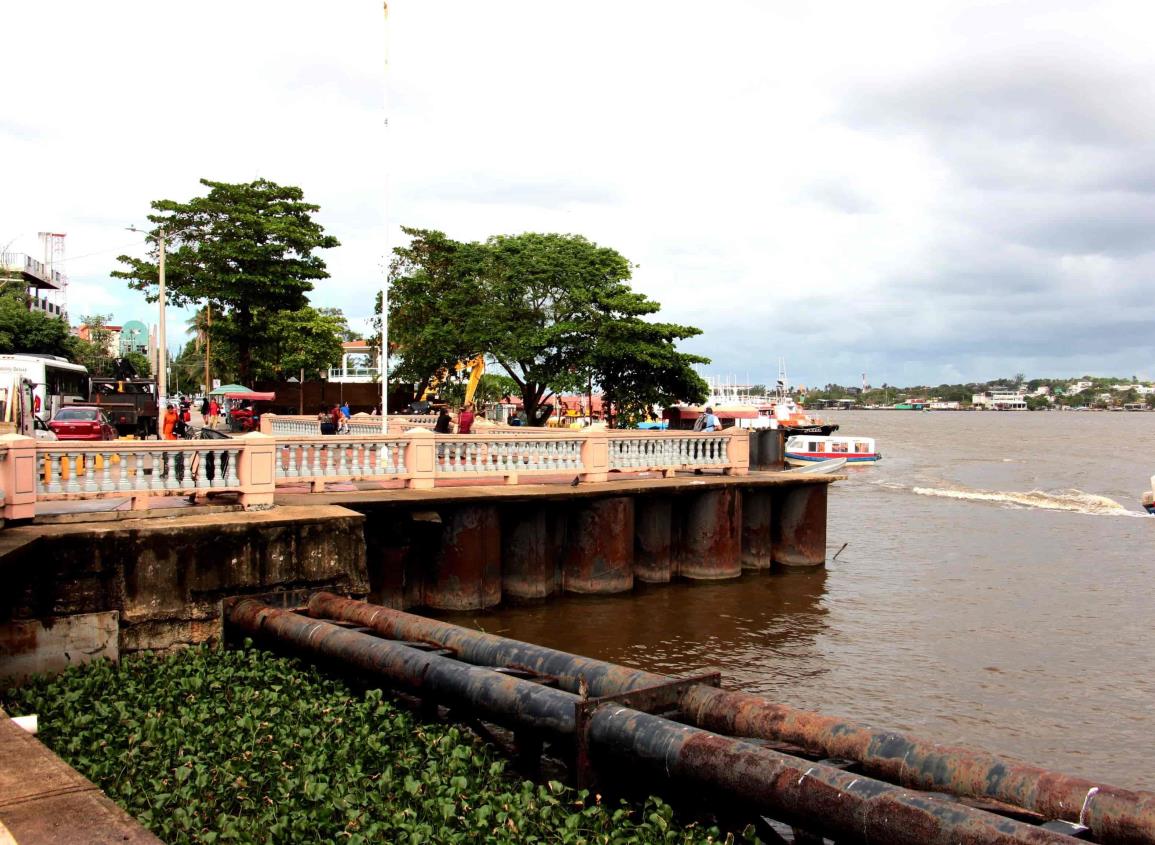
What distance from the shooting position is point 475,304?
37.2 m

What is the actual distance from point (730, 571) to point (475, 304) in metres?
20.9

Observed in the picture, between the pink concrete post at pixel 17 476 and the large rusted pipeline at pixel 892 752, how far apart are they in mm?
5558

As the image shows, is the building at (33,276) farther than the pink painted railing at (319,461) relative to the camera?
Yes

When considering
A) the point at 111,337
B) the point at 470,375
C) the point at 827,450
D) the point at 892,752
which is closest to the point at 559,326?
the point at 470,375

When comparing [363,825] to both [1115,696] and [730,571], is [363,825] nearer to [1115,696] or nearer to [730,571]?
[1115,696]

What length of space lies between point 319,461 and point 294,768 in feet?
28.3

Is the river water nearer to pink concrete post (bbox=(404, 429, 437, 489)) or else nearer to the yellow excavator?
pink concrete post (bbox=(404, 429, 437, 489))

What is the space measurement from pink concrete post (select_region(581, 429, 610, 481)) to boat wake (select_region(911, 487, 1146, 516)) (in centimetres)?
2650

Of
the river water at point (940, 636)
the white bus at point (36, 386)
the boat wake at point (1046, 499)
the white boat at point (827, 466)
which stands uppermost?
the white bus at point (36, 386)

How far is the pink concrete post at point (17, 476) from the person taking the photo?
10.6 m

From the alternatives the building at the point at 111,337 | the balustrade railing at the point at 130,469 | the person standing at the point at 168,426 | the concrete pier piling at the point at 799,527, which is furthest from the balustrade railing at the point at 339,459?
the building at the point at 111,337

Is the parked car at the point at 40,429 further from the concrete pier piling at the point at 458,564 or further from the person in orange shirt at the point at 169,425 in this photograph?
the concrete pier piling at the point at 458,564

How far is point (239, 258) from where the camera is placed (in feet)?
151

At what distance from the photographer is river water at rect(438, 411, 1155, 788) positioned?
38.6 feet
